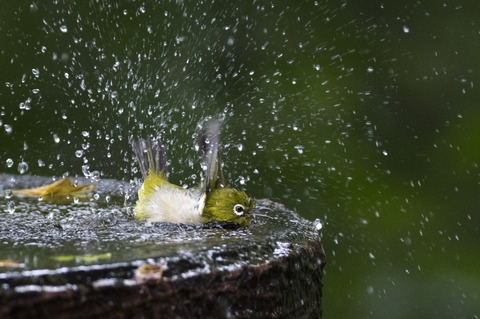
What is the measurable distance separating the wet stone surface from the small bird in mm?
54

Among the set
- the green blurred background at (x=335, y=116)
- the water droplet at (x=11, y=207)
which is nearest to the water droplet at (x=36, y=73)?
the green blurred background at (x=335, y=116)

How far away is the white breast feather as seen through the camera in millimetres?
1592

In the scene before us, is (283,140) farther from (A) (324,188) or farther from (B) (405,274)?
(B) (405,274)

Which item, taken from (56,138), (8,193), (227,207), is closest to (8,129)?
(56,138)

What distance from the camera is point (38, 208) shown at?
1771 millimetres

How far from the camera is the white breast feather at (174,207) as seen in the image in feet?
5.22

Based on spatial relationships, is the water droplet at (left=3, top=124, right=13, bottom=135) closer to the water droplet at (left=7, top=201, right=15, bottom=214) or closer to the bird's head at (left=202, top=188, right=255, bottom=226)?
the water droplet at (left=7, top=201, right=15, bottom=214)

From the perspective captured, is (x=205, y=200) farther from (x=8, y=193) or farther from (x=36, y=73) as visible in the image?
(x=36, y=73)

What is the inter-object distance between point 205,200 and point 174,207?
0.29ft

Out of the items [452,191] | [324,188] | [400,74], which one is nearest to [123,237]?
[324,188]

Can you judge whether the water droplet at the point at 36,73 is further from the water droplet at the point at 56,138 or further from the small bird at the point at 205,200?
the small bird at the point at 205,200

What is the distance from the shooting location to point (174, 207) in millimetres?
1623

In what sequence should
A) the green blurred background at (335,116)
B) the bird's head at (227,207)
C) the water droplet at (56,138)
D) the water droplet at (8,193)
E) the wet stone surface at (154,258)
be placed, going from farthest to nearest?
the water droplet at (56,138) < the green blurred background at (335,116) < the water droplet at (8,193) < the bird's head at (227,207) < the wet stone surface at (154,258)

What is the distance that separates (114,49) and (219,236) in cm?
254
